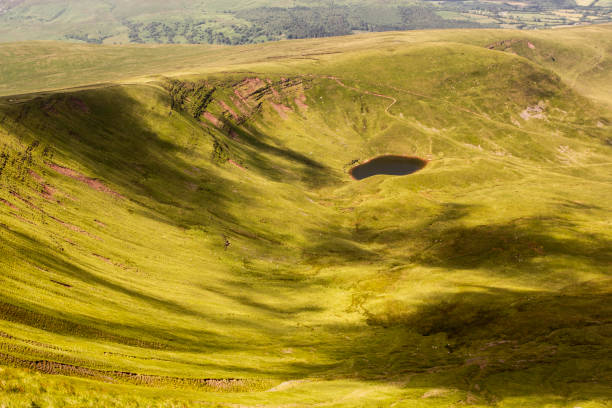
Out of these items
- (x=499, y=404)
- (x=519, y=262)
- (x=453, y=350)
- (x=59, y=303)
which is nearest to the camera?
(x=59, y=303)

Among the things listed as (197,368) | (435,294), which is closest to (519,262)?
(435,294)

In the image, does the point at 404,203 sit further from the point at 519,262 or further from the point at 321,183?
the point at 519,262

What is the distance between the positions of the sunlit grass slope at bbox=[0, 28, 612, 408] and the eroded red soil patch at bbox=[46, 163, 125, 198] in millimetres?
801

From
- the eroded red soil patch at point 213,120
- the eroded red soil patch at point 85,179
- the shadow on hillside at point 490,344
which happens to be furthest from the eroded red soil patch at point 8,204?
the eroded red soil patch at point 213,120

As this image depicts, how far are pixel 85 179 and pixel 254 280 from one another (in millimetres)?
50641

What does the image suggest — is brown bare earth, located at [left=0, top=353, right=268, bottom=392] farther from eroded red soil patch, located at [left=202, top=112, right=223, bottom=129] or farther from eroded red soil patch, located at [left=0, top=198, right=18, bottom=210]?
eroded red soil patch, located at [left=202, top=112, right=223, bottom=129]

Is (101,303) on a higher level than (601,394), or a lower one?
higher

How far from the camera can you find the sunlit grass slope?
135 ft

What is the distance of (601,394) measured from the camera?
44000mm

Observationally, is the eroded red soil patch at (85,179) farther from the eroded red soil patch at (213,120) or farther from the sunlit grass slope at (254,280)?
the eroded red soil patch at (213,120)

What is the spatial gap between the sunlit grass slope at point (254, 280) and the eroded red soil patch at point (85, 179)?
2.63 ft

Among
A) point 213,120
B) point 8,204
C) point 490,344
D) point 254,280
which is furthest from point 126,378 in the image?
point 213,120

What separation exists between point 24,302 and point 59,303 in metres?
4.66

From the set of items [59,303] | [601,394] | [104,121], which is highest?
[104,121]
